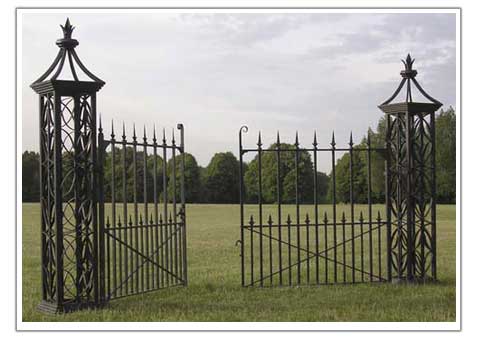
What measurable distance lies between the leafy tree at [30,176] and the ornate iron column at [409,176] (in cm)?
1342

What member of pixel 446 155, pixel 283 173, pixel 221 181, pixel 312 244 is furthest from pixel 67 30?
pixel 446 155

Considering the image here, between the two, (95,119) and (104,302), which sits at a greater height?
(95,119)

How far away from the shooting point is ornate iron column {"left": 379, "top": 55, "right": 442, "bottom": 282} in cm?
1048

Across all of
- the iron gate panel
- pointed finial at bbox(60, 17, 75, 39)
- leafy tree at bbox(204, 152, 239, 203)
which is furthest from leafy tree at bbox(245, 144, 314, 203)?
pointed finial at bbox(60, 17, 75, 39)

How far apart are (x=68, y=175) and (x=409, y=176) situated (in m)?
5.65

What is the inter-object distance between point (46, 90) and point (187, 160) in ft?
64.5

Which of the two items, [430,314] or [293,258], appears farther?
[293,258]

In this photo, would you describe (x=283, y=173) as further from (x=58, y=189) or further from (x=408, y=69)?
(x=58, y=189)

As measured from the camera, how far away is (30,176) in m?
21.3

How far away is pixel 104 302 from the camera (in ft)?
28.3

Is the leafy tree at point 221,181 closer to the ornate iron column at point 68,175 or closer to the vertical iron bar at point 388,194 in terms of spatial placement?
the vertical iron bar at point 388,194

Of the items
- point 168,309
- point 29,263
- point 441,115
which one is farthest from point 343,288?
point 441,115
